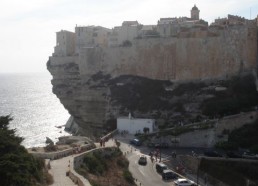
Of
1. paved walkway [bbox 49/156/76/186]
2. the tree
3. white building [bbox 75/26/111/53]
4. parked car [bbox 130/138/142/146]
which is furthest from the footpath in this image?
white building [bbox 75/26/111/53]

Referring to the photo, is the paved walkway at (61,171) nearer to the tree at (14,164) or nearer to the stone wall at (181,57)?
the tree at (14,164)

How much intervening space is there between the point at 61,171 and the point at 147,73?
27186 millimetres

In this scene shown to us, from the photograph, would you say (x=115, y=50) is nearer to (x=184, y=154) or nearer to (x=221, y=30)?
(x=221, y=30)

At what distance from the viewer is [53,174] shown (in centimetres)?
2183

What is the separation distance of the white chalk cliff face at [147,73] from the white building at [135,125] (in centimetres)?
284

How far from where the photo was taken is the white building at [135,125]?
131 feet

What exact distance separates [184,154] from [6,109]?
64513 mm

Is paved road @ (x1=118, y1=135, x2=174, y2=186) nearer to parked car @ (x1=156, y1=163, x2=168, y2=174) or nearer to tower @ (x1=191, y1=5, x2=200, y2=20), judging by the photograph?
parked car @ (x1=156, y1=163, x2=168, y2=174)

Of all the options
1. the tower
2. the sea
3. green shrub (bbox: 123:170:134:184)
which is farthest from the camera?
the sea

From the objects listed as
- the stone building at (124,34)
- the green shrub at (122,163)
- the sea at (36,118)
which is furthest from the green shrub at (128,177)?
the sea at (36,118)

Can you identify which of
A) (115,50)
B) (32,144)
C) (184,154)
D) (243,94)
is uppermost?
(115,50)

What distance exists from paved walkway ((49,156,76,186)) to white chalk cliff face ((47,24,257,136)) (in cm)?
1840

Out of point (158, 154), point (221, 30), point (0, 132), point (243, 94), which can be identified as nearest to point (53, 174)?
point (0, 132)

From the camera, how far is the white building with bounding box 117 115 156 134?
40.0m
